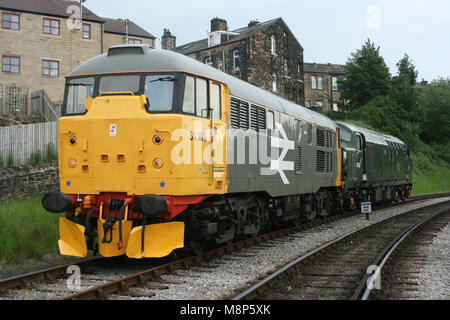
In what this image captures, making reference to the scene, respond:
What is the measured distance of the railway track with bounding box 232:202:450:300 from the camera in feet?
22.5

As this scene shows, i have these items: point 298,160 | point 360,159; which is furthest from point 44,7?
point 298,160

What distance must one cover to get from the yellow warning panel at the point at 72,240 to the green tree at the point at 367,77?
146 feet

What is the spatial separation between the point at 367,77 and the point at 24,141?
39.6 meters

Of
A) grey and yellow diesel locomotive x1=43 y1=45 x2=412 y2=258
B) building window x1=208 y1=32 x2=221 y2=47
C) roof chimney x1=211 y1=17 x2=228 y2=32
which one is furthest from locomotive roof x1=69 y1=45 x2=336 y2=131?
roof chimney x1=211 y1=17 x2=228 y2=32

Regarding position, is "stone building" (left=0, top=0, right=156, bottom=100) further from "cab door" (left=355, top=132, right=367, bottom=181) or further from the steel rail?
the steel rail

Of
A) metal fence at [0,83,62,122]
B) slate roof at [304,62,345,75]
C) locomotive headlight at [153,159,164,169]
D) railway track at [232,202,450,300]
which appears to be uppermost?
slate roof at [304,62,345,75]

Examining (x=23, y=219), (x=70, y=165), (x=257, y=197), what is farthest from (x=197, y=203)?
(x=23, y=219)

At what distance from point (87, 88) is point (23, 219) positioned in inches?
141

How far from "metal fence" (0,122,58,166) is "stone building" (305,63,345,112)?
48.0 meters

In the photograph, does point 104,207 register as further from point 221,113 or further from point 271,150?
point 271,150

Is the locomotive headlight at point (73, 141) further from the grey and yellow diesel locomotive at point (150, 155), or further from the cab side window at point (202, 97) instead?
the cab side window at point (202, 97)

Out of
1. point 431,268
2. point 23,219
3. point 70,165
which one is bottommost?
point 431,268

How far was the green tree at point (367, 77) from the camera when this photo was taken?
49.3 metres

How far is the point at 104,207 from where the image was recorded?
8.34 m
